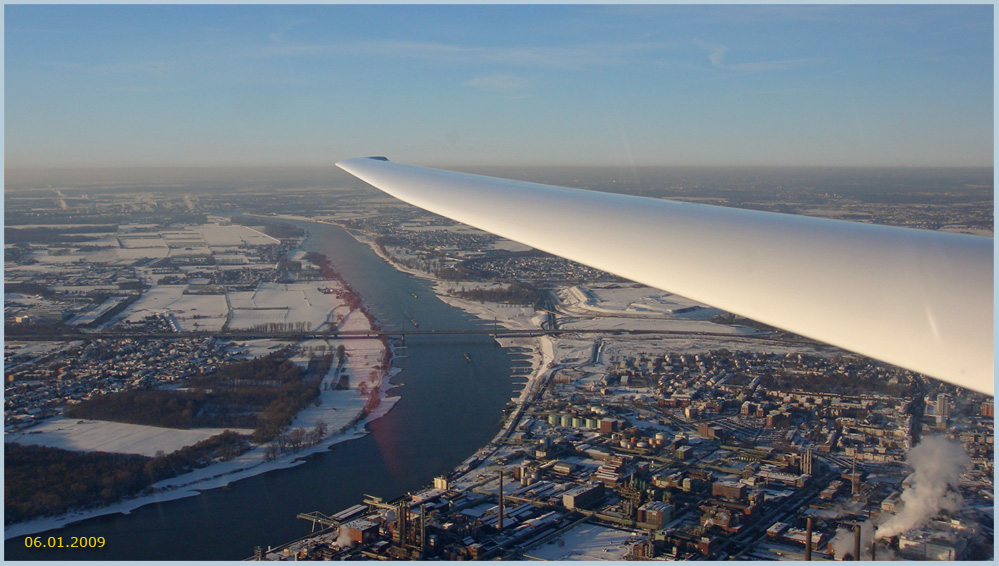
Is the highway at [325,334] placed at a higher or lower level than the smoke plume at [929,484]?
lower

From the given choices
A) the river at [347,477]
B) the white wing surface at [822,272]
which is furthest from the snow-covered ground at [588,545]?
the white wing surface at [822,272]

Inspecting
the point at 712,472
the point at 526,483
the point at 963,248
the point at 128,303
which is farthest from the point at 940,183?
the point at 128,303

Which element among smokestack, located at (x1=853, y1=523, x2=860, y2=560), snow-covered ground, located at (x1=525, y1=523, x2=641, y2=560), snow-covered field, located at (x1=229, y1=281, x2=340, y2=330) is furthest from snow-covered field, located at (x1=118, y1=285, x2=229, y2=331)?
smokestack, located at (x1=853, y1=523, x2=860, y2=560)

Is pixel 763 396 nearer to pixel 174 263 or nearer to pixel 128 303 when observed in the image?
pixel 128 303

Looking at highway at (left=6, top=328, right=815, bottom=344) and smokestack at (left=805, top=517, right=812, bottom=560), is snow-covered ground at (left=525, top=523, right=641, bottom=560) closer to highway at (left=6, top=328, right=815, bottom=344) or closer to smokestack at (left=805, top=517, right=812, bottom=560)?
smokestack at (left=805, top=517, right=812, bottom=560)

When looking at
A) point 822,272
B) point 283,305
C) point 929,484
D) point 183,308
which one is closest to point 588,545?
point 929,484

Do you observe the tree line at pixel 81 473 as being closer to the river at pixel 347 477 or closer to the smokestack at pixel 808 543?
the river at pixel 347 477
